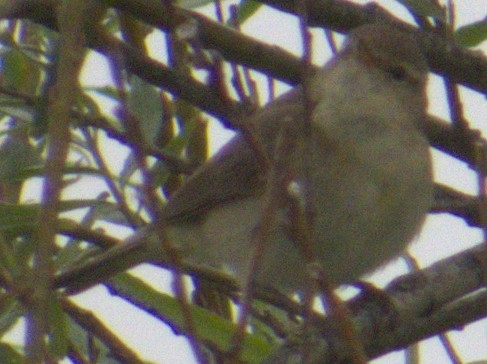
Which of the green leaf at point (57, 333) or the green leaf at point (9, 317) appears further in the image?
the green leaf at point (9, 317)

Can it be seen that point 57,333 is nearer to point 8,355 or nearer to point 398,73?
point 8,355

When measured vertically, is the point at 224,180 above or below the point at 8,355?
above

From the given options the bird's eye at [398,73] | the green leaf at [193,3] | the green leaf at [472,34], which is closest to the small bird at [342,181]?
the bird's eye at [398,73]

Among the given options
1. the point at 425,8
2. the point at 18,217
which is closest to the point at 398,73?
the point at 425,8

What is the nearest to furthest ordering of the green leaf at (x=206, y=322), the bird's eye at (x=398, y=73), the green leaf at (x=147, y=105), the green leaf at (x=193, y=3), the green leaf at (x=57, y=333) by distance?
the green leaf at (x=57, y=333)
the green leaf at (x=206, y=322)
the green leaf at (x=193, y=3)
the green leaf at (x=147, y=105)
the bird's eye at (x=398, y=73)

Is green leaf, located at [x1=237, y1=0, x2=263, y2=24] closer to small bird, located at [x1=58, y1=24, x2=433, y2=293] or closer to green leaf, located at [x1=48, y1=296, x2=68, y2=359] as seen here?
small bird, located at [x1=58, y1=24, x2=433, y2=293]

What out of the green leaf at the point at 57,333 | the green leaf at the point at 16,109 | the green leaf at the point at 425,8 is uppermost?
the green leaf at the point at 16,109

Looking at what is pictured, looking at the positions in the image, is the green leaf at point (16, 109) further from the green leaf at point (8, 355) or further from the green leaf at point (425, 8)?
the green leaf at point (425, 8)
